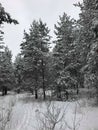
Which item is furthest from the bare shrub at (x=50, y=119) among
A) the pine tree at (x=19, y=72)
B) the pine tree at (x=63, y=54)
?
the pine tree at (x=19, y=72)

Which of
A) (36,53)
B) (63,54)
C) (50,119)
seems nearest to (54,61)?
(63,54)

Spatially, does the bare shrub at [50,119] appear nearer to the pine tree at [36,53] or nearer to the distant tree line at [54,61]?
the distant tree line at [54,61]

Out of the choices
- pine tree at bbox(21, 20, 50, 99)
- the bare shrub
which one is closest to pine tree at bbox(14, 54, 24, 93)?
pine tree at bbox(21, 20, 50, 99)

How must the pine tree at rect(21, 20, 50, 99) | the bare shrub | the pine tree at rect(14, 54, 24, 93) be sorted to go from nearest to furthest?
the bare shrub → the pine tree at rect(21, 20, 50, 99) → the pine tree at rect(14, 54, 24, 93)

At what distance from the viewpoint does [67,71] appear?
27.8m

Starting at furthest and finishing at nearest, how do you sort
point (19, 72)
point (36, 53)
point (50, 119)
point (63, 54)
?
point (19, 72) < point (36, 53) < point (63, 54) < point (50, 119)

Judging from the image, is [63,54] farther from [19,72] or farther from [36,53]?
[19,72]

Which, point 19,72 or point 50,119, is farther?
point 19,72

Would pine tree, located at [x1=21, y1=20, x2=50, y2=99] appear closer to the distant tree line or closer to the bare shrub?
the distant tree line

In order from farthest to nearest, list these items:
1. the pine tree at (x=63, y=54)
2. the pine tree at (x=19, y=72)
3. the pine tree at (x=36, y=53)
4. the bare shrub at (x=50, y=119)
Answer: the pine tree at (x=19, y=72) < the pine tree at (x=36, y=53) < the pine tree at (x=63, y=54) < the bare shrub at (x=50, y=119)

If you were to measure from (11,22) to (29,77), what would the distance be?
74.4 ft

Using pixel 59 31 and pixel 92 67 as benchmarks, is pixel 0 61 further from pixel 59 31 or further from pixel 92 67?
pixel 92 67

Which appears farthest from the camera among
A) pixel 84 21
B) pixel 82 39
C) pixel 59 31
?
pixel 59 31

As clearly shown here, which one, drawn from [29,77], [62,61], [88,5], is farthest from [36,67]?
[88,5]
